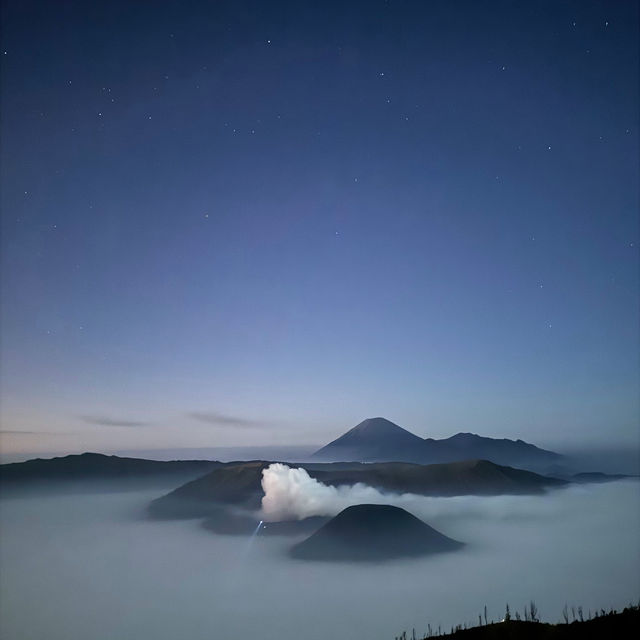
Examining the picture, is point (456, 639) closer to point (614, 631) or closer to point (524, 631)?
point (524, 631)

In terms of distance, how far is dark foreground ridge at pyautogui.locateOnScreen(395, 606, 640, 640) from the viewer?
4091 cm

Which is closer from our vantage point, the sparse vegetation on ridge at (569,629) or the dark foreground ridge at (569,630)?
the dark foreground ridge at (569,630)

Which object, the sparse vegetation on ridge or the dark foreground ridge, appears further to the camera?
the sparse vegetation on ridge

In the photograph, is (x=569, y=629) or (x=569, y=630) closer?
(x=569, y=630)

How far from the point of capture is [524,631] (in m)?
45.4

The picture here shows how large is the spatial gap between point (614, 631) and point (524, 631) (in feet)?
24.3

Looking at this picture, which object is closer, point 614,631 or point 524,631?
point 614,631

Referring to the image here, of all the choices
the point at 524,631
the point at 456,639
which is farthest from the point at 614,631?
the point at 456,639

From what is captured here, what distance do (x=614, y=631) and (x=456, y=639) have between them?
12.2 meters

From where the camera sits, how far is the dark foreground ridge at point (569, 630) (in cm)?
4091

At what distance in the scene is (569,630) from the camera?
141 feet

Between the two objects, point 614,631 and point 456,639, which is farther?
point 456,639

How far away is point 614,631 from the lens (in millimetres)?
40969
